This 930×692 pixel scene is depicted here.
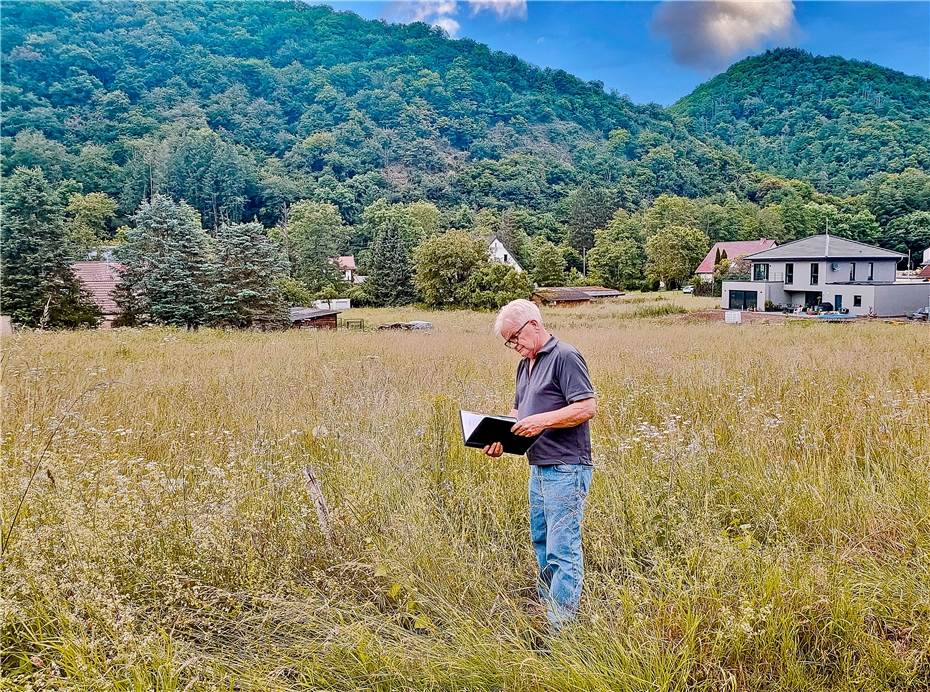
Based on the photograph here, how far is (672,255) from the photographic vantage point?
6462cm

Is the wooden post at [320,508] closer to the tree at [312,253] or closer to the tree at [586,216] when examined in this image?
the tree at [312,253]

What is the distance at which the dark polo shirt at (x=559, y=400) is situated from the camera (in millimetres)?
2734

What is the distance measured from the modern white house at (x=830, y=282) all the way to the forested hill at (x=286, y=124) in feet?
187

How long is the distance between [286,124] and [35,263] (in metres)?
133

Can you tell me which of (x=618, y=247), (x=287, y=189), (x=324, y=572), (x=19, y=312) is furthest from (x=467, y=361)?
(x=287, y=189)

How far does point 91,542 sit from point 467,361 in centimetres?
734

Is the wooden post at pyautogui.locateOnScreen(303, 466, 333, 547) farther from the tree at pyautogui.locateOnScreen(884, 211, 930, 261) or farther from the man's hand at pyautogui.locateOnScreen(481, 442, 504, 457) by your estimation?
the tree at pyautogui.locateOnScreen(884, 211, 930, 261)

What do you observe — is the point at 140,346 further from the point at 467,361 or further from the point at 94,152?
the point at 94,152

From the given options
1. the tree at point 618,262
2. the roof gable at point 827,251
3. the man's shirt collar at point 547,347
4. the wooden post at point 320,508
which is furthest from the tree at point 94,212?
the man's shirt collar at point 547,347

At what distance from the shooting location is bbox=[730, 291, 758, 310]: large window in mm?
44281

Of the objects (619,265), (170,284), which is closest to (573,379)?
(170,284)

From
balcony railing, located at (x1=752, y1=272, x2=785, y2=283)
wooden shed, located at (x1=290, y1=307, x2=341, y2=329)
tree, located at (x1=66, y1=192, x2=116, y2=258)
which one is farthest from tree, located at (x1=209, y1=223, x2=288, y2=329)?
tree, located at (x1=66, y1=192, x2=116, y2=258)

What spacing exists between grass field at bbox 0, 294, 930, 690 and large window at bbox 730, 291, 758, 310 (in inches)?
1695

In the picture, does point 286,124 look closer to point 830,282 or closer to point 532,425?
point 830,282
